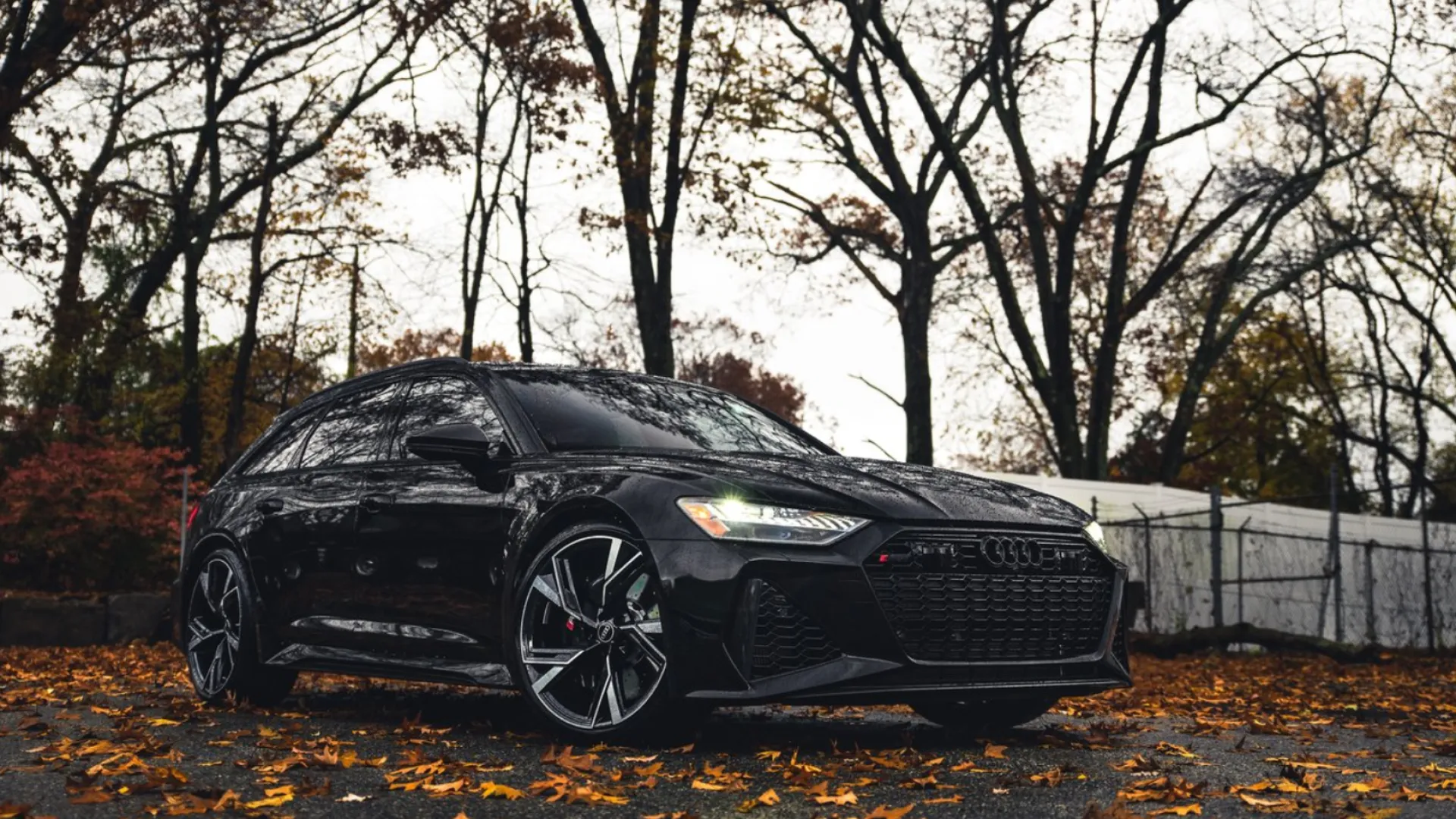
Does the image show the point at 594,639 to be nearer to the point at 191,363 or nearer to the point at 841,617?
the point at 841,617

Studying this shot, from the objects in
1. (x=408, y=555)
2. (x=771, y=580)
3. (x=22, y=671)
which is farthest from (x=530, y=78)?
(x=771, y=580)

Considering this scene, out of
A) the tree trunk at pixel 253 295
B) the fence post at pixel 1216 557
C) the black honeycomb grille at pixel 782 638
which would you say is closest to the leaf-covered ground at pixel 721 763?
the black honeycomb grille at pixel 782 638

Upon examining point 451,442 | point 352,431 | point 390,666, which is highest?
point 352,431

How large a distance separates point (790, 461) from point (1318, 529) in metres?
21.5

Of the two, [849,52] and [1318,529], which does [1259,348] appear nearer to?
[1318,529]

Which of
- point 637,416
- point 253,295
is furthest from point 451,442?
point 253,295

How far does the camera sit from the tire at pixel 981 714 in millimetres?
7000

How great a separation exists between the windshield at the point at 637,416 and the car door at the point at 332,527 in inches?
36.4

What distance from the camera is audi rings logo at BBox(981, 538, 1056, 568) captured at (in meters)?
5.87

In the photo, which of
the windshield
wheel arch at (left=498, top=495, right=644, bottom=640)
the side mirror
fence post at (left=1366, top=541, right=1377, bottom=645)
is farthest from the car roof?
fence post at (left=1366, top=541, right=1377, bottom=645)

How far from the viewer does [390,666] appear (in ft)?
22.4

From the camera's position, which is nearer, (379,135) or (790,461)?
(790,461)

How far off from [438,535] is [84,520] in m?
12.6

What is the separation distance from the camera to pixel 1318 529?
84.8 feet
